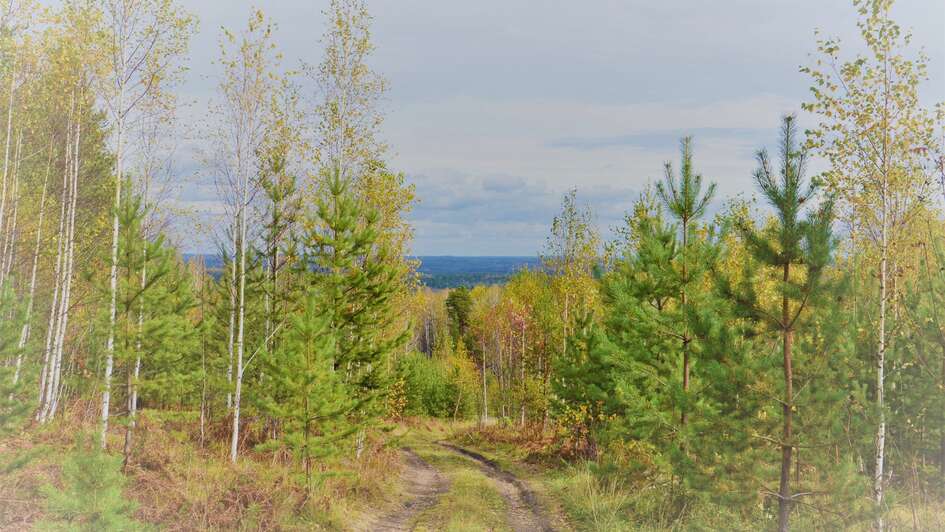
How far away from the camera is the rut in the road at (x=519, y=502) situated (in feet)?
46.1

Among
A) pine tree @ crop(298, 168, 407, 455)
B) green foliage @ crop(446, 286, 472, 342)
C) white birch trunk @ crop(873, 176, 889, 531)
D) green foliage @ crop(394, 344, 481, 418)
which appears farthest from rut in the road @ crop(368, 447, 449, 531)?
green foliage @ crop(446, 286, 472, 342)

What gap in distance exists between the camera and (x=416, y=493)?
18.6 meters

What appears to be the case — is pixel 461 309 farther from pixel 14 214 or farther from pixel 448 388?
pixel 14 214

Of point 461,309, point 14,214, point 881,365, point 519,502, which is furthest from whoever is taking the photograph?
point 461,309

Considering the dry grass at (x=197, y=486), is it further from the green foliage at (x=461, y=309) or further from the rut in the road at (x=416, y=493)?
the green foliage at (x=461, y=309)

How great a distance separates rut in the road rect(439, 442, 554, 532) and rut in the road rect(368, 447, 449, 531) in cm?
192

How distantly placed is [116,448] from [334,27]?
47.9 feet

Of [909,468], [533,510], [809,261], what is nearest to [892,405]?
[909,468]

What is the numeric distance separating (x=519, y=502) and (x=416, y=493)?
3500 millimetres

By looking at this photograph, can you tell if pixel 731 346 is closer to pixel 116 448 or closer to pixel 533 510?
pixel 533 510

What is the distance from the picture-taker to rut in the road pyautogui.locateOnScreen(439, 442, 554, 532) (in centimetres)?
1405

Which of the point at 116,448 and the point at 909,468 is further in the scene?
the point at 116,448

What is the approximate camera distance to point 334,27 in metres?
21.0

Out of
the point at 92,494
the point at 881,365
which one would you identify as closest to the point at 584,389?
the point at 881,365
